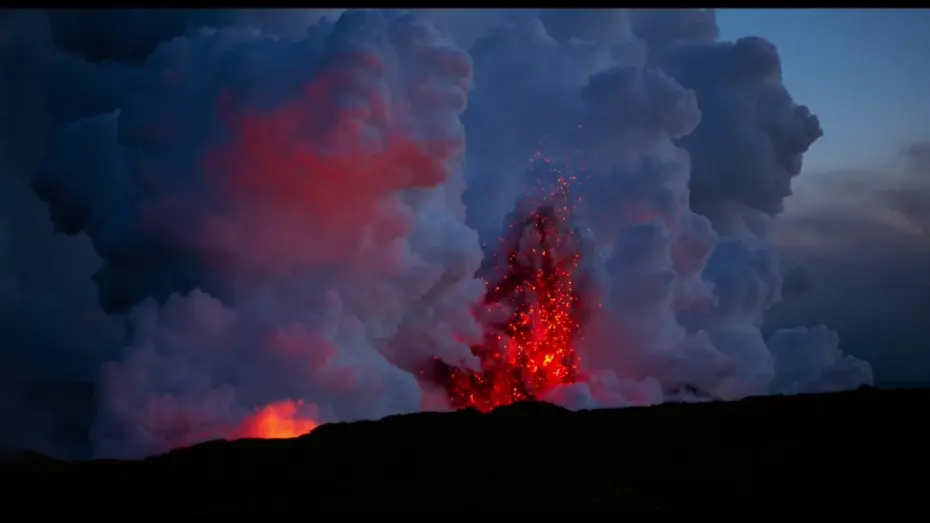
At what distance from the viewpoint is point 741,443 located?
15.4 m

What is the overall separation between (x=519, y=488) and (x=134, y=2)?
10622mm

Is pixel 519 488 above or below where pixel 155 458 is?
below

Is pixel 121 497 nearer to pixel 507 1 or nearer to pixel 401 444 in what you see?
pixel 401 444

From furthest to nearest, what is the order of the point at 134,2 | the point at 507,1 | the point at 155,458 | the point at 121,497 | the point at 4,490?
the point at 155,458, the point at 4,490, the point at 121,497, the point at 134,2, the point at 507,1

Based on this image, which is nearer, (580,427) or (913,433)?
(913,433)

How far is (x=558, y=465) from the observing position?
47.6ft

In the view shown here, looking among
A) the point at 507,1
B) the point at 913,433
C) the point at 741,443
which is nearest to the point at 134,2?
the point at 507,1

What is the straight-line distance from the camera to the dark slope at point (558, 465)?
42.7 ft

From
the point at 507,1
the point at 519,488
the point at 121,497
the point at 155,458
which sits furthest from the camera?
the point at 155,458

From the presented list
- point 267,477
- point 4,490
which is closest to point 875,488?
point 267,477

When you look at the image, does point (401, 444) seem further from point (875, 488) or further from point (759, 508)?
point (875, 488)

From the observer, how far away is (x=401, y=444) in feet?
54.1

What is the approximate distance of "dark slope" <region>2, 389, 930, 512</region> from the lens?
13.0m

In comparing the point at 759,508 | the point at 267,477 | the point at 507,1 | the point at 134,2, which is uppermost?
the point at 134,2
